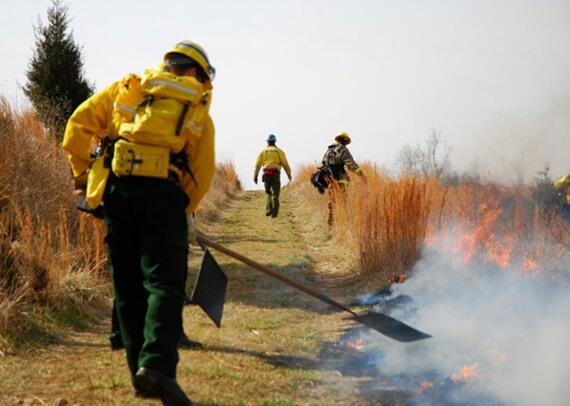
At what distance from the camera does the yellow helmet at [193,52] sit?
313cm

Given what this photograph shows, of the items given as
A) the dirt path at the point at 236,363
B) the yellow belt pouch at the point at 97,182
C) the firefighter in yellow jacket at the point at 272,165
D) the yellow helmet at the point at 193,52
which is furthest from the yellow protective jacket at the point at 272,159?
the yellow belt pouch at the point at 97,182

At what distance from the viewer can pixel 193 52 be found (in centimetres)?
315

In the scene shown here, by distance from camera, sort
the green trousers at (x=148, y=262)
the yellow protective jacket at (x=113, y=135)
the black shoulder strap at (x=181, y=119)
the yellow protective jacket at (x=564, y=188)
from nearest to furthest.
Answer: the green trousers at (x=148, y=262), the black shoulder strap at (x=181, y=119), the yellow protective jacket at (x=113, y=135), the yellow protective jacket at (x=564, y=188)

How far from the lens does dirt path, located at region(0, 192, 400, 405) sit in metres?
3.31

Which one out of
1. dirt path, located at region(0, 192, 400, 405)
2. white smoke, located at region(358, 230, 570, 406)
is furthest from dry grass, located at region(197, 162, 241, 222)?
white smoke, located at region(358, 230, 570, 406)

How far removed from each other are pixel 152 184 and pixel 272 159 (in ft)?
33.7

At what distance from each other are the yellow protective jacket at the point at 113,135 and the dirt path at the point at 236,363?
1.12 m

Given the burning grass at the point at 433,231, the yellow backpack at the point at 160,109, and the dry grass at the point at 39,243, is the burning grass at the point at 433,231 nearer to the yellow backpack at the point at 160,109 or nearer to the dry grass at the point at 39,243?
the dry grass at the point at 39,243

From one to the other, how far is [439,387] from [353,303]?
2369 mm

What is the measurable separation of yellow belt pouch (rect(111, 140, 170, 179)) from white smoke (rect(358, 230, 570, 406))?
2.05m

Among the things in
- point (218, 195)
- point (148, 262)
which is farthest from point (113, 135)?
point (218, 195)

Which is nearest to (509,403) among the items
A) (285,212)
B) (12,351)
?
(12,351)

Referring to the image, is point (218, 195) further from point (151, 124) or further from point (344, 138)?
point (151, 124)

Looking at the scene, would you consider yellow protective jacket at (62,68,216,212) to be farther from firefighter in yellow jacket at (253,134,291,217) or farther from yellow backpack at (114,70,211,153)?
firefighter in yellow jacket at (253,134,291,217)
